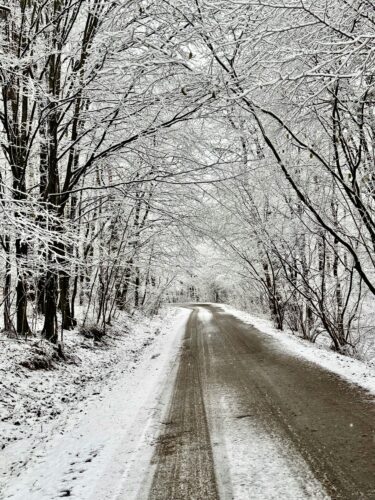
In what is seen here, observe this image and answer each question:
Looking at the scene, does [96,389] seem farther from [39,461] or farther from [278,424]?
[278,424]

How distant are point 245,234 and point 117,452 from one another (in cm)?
1222

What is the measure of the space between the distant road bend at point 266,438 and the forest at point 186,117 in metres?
2.03

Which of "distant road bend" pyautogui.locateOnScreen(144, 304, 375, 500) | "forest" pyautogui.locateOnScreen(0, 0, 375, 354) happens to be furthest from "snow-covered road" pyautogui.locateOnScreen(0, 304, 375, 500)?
"forest" pyautogui.locateOnScreen(0, 0, 375, 354)

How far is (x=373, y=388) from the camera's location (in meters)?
5.64

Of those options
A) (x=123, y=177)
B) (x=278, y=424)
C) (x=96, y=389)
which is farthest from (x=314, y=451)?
(x=123, y=177)

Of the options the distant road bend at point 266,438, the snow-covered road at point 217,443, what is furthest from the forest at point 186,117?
the snow-covered road at point 217,443

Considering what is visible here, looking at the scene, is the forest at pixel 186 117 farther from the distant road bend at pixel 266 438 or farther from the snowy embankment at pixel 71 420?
the distant road bend at pixel 266 438

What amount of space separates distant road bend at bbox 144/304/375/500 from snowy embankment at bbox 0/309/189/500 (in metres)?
0.52

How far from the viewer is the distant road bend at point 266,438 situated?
121 inches

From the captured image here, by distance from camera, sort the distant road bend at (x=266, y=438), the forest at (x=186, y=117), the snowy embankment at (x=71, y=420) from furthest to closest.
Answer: the forest at (x=186, y=117) → the snowy embankment at (x=71, y=420) → the distant road bend at (x=266, y=438)

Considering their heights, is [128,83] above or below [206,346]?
above

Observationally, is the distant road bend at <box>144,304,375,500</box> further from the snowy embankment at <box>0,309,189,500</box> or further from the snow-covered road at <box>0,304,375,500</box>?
the snowy embankment at <box>0,309,189,500</box>

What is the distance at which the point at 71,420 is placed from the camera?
18.4ft

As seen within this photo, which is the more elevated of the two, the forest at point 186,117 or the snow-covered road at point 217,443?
the forest at point 186,117
